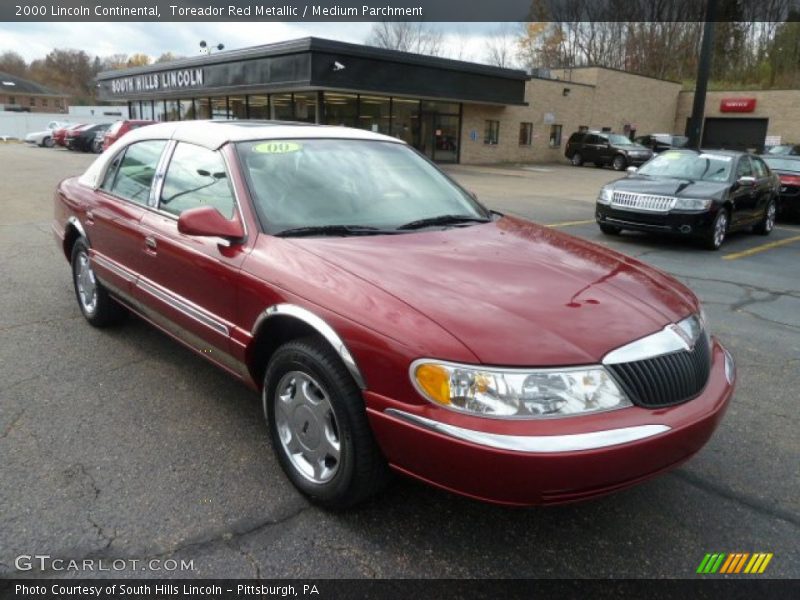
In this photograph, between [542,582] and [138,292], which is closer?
[542,582]

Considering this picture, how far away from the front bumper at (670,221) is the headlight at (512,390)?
7867 millimetres

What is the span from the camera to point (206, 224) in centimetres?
294

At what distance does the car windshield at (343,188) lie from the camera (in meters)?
3.18

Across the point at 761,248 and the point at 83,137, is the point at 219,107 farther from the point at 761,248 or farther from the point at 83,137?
the point at 761,248

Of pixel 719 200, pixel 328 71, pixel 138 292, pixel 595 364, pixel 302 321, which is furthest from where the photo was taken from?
pixel 328 71

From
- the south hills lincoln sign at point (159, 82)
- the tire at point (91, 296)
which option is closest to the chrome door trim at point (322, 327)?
the tire at point (91, 296)

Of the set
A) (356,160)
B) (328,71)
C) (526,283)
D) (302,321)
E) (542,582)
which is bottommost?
(542,582)

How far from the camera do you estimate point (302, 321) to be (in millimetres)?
2619

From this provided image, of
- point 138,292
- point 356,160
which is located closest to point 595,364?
point 356,160

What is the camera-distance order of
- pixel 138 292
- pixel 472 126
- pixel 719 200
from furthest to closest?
pixel 472 126
pixel 719 200
pixel 138 292

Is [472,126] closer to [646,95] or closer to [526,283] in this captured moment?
[646,95]

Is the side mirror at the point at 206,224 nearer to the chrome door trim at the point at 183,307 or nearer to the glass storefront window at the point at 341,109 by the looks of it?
the chrome door trim at the point at 183,307

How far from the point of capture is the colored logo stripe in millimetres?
2436

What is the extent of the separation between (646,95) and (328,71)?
26.2 metres
